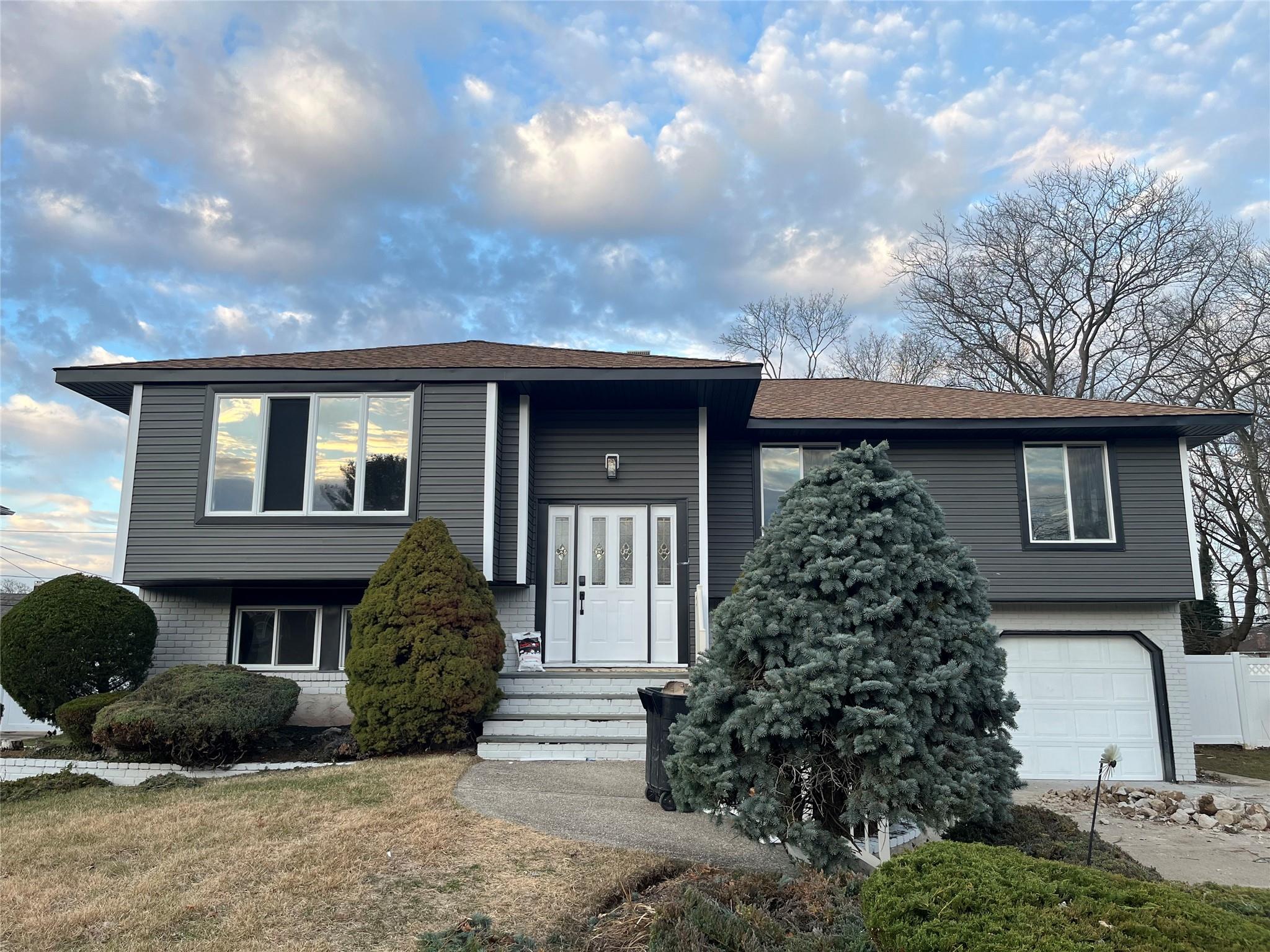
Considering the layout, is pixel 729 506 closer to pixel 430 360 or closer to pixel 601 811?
pixel 430 360

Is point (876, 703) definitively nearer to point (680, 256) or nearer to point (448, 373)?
point (448, 373)

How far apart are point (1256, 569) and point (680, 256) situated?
15.1 metres

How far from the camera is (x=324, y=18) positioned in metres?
10.2

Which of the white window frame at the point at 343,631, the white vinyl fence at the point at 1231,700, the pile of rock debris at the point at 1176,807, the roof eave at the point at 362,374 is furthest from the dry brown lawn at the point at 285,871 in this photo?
the white vinyl fence at the point at 1231,700

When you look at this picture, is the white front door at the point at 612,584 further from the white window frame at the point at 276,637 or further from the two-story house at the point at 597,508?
the white window frame at the point at 276,637

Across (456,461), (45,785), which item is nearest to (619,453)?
(456,461)

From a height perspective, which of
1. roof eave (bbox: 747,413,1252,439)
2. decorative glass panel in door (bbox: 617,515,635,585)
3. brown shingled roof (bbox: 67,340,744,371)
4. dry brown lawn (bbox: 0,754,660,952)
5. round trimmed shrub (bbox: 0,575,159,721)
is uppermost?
brown shingled roof (bbox: 67,340,744,371)

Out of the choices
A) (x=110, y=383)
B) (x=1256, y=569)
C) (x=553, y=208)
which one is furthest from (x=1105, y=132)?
(x=110, y=383)

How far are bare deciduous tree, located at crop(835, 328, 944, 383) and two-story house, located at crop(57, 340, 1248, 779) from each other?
1266cm

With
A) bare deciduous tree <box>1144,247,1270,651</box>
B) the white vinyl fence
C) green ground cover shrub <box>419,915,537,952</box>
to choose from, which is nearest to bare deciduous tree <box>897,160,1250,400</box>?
bare deciduous tree <box>1144,247,1270,651</box>

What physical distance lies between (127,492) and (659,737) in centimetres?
724

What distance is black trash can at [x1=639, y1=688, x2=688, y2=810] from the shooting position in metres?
5.99

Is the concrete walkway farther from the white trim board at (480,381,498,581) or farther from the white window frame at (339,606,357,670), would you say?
the white window frame at (339,606,357,670)

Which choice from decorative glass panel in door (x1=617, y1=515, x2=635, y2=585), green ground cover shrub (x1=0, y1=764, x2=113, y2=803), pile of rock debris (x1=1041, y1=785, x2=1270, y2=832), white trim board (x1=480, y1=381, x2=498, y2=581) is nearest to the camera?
green ground cover shrub (x1=0, y1=764, x2=113, y2=803)
